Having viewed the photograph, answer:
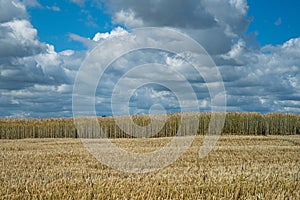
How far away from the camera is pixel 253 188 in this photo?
877 cm

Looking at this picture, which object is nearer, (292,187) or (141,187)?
(141,187)

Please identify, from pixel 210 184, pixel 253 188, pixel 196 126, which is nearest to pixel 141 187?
pixel 210 184

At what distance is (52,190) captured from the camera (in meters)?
8.06

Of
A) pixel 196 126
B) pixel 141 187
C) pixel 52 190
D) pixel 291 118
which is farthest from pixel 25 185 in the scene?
pixel 291 118

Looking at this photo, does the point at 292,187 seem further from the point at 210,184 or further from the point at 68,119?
the point at 68,119

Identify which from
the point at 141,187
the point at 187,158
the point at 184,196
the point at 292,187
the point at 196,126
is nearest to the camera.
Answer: the point at 184,196

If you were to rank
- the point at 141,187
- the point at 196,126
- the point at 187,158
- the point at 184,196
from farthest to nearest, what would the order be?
1. the point at 196,126
2. the point at 187,158
3. the point at 141,187
4. the point at 184,196

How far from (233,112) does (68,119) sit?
25.7m

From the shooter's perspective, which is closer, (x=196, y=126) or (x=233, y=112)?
(x=196, y=126)

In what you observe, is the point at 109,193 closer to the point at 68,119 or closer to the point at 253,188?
the point at 253,188

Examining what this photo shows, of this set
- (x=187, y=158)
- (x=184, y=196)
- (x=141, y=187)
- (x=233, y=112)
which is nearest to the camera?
(x=184, y=196)

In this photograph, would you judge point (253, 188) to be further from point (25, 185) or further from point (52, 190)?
point (25, 185)

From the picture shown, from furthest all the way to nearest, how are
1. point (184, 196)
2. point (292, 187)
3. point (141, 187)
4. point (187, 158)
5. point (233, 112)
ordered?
point (233, 112) < point (187, 158) < point (292, 187) < point (141, 187) < point (184, 196)

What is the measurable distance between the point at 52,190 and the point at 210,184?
4.08 m
